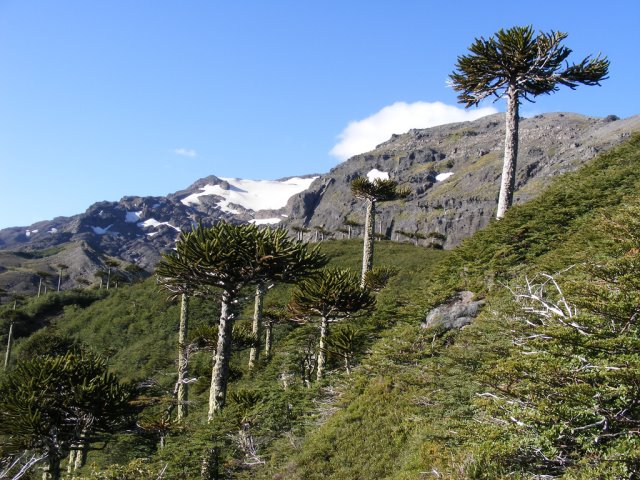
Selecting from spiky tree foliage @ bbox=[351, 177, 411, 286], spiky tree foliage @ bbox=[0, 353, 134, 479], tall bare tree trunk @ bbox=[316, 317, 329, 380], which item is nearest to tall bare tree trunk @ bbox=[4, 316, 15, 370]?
spiky tree foliage @ bbox=[0, 353, 134, 479]

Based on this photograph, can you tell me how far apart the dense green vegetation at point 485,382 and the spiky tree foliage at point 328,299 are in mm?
905

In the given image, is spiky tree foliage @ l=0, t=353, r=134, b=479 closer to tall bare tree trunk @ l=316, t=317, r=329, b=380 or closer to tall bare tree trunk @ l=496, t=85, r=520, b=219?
tall bare tree trunk @ l=316, t=317, r=329, b=380

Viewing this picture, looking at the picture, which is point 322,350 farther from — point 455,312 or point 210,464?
point 210,464

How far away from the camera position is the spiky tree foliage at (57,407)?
42.5 ft

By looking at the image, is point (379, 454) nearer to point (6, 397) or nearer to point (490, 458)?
point (490, 458)

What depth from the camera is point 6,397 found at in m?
13.4

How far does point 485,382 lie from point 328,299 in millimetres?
10106

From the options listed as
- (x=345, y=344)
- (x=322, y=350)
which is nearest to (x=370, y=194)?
(x=322, y=350)

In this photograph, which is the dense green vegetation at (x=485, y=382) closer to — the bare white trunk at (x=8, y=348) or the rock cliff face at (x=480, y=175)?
the bare white trunk at (x=8, y=348)

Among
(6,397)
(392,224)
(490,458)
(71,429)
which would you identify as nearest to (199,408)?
(71,429)

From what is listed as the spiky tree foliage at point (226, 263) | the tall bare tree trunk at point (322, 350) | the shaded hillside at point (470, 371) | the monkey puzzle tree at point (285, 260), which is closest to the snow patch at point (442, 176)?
the shaded hillside at point (470, 371)

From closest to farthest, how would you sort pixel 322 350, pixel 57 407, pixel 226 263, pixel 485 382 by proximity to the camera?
pixel 485 382, pixel 226 263, pixel 57 407, pixel 322 350

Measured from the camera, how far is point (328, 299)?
16.2 metres

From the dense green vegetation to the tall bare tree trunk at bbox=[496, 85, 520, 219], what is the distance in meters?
1.38
